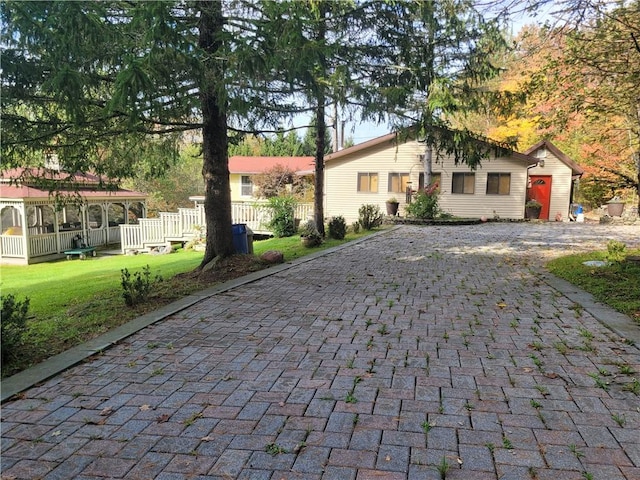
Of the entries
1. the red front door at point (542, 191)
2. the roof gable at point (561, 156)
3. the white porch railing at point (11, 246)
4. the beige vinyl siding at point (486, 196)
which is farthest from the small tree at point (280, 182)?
the white porch railing at point (11, 246)

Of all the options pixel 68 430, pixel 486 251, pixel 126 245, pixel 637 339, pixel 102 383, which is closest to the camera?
pixel 68 430

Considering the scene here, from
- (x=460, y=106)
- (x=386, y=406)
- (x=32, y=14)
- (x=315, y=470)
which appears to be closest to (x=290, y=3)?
(x=32, y=14)

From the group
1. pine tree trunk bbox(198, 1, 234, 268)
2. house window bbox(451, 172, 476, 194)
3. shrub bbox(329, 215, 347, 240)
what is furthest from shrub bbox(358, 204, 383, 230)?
pine tree trunk bbox(198, 1, 234, 268)

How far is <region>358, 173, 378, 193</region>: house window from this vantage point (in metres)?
22.5

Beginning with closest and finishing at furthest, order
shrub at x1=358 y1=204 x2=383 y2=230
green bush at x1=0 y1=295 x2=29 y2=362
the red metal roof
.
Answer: green bush at x1=0 y1=295 x2=29 y2=362 → shrub at x1=358 y1=204 x2=383 y2=230 → the red metal roof

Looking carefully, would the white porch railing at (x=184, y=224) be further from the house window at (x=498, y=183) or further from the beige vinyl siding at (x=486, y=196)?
the house window at (x=498, y=183)

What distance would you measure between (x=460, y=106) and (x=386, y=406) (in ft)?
19.5

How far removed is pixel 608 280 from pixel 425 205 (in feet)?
39.2

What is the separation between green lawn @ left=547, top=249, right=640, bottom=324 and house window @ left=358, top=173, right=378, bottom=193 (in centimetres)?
1400

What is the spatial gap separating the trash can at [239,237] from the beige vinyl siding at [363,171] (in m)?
13.6

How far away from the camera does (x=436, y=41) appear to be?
7.95 m

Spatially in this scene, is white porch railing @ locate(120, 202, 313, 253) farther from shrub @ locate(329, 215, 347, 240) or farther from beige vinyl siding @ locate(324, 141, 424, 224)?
beige vinyl siding @ locate(324, 141, 424, 224)

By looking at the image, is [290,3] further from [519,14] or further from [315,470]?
[315,470]

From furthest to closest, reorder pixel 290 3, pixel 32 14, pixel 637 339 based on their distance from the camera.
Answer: pixel 290 3 < pixel 32 14 < pixel 637 339
